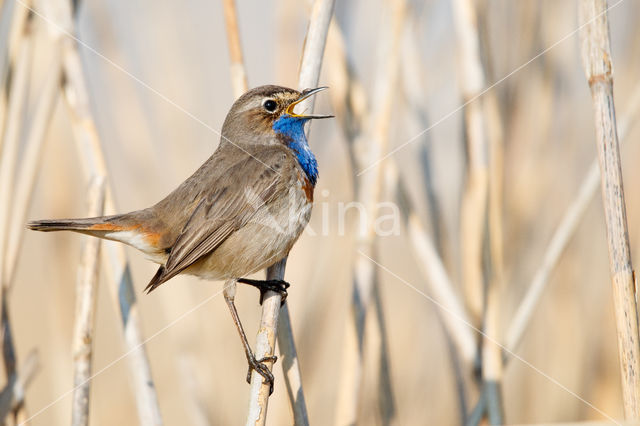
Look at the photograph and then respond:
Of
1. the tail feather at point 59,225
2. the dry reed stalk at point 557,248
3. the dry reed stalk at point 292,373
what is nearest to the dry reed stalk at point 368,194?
the dry reed stalk at point 292,373

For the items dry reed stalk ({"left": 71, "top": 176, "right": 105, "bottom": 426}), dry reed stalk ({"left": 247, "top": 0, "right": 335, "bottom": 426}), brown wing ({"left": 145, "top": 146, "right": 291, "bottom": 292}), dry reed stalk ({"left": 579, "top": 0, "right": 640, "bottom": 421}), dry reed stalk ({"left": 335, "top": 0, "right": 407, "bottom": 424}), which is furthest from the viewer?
dry reed stalk ({"left": 335, "top": 0, "right": 407, "bottom": 424})

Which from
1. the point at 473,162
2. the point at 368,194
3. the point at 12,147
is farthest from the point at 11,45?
the point at 473,162

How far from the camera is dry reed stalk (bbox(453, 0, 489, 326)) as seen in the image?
2.89 meters

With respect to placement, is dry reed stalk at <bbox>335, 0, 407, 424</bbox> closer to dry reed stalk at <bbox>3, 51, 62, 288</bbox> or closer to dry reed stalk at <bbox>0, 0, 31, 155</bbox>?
dry reed stalk at <bbox>3, 51, 62, 288</bbox>

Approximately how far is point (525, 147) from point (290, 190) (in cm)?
161

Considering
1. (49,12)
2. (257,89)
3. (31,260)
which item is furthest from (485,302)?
(31,260)

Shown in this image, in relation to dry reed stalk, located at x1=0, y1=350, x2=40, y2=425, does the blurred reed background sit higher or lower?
higher

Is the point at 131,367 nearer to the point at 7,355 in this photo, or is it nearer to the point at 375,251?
the point at 7,355

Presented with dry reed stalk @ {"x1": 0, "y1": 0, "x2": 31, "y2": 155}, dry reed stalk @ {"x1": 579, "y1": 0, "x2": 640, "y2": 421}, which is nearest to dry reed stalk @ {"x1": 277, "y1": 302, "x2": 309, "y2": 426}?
dry reed stalk @ {"x1": 579, "y1": 0, "x2": 640, "y2": 421}

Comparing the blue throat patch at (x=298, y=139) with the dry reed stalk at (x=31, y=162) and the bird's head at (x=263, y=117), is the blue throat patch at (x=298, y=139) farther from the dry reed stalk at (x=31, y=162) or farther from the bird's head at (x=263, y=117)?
the dry reed stalk at (x=31, y=162)

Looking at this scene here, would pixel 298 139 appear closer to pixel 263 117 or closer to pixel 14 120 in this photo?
pixel 263 117

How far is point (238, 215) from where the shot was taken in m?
2.74

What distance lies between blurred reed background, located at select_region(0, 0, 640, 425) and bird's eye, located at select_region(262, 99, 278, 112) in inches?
11.8

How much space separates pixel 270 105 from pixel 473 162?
0.94 m
